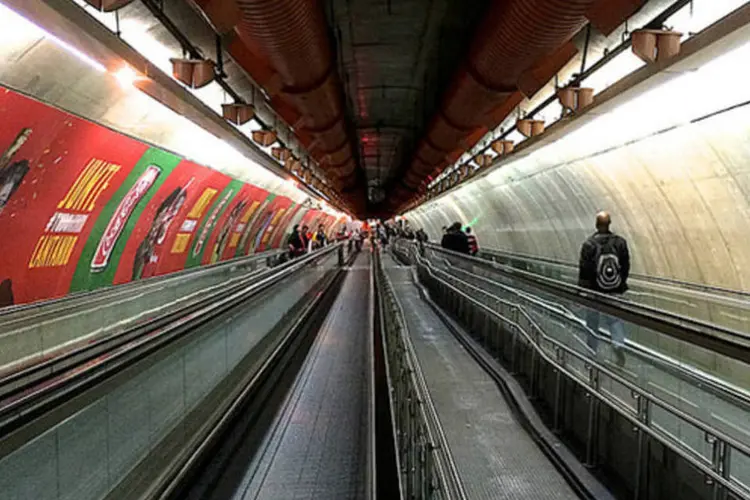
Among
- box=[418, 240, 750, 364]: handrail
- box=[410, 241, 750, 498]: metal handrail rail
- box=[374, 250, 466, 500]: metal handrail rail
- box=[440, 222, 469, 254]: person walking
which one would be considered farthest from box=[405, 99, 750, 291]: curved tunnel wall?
box=[374, 250, 466, 500]: metal handrail rail

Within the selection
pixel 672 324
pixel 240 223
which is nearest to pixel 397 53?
pixel 672 324

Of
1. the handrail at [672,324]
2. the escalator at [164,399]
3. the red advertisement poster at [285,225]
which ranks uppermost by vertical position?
the red advertisement poster at [285,225]

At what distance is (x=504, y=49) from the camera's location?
5.74 metres

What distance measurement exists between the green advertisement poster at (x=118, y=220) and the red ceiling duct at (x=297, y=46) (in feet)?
7.08

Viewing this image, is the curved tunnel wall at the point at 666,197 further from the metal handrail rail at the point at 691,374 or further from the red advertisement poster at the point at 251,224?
the red advertisement poster at the point at 251,224

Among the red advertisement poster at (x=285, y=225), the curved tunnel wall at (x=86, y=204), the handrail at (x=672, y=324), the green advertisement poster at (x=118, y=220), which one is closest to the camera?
the handrail at (x=672, y=324)

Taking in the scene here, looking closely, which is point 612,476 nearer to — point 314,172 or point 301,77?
point 301,77

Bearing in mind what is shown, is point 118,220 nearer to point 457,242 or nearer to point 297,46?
point 297,46

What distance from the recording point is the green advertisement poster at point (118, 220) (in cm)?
845

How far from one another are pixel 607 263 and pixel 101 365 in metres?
4.80

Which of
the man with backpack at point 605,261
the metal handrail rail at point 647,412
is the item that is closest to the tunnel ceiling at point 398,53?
the man with backpack at point 605,261

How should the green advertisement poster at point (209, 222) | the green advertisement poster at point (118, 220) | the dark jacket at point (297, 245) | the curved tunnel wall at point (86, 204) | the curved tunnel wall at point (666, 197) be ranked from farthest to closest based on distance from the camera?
the dark jacket at point (297, 245)
the green advertisement poster at point (209, 222)
the green advertisement poster at point (118, 220)
the curved tunnel wall at point (666, 197)
the curved tunnel wall at point (86, 204)

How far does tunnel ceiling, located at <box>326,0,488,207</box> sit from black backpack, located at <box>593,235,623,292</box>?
3072 millimetres

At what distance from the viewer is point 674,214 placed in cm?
834
